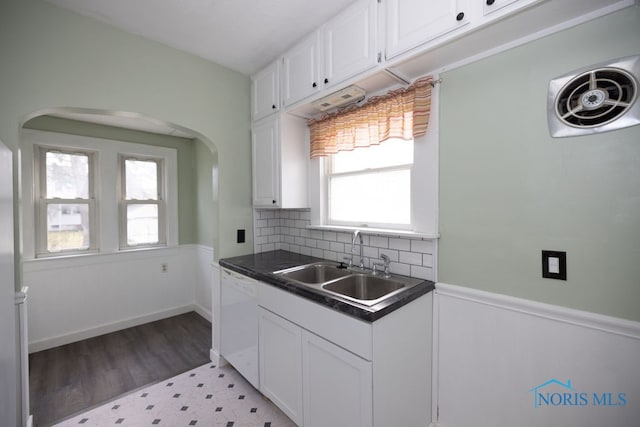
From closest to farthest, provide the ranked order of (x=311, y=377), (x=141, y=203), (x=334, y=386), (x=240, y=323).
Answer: (x=334, y=386) → (x=311, y=377) → (x=240, y=323) → (x=141, y=203)

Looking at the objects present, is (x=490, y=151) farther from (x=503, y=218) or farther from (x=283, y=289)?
(x=283, y=289)

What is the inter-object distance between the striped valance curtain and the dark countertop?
3.05ft

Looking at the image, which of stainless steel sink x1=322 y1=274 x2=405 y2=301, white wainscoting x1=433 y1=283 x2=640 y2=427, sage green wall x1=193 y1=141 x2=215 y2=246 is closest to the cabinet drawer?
stainless steel sink x1=322 y1=274 x2=405 y2=301

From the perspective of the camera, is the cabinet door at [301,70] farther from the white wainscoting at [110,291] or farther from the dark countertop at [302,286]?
the white wainscoting at [110,291]

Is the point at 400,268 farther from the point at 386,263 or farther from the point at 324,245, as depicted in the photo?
the point at 324,245

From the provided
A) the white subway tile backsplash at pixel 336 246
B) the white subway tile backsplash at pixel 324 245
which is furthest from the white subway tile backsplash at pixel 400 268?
the white subway tile backsplash at pixel 324 245

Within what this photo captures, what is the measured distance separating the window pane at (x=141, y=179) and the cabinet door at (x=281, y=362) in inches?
103

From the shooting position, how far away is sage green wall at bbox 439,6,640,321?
1.07 meters

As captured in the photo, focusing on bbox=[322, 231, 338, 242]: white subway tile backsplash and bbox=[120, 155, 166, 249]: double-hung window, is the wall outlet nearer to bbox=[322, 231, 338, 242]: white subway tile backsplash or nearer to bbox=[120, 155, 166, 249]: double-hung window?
bbox=[322, 231, 338, 242]: white subway tile backsplash

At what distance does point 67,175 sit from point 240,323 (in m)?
2.69

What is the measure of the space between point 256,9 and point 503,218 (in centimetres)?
192

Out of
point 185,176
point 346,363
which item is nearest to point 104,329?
point 185,176

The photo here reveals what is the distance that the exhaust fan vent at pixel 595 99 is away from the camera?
103 centimetres

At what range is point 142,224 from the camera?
3377 millimetres
